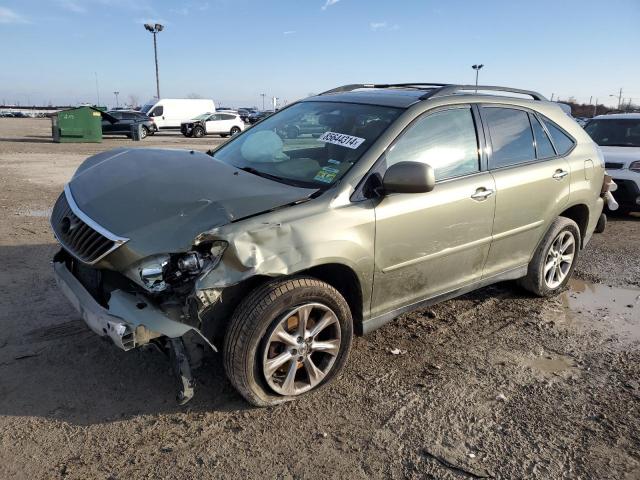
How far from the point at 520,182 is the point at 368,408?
7.16 ft

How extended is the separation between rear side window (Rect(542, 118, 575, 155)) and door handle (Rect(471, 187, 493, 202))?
1.25 metres

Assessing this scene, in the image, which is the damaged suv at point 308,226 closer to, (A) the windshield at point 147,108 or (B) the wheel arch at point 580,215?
(B) the wheel arch at point 580,215

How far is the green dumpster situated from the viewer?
72.2 ft

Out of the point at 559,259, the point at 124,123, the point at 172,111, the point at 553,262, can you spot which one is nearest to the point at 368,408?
the point at 553,262

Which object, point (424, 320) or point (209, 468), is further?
point (424, 320)

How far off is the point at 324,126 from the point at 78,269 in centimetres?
194

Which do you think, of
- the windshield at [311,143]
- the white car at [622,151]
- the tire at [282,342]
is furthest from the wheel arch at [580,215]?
the white car at [622,151]

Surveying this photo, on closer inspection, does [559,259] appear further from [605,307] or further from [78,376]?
[78,376]

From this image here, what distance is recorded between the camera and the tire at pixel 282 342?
274 centimetres

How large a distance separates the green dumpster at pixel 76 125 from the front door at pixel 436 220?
22.0 m

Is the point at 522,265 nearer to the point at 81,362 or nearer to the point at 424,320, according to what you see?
the point at 424,320

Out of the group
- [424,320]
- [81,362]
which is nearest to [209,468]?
[81,362]

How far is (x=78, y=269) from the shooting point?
3.28 metres

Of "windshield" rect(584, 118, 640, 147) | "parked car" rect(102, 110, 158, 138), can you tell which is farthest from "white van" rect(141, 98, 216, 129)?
"windshield" rect(584, 118, 640, 147)
